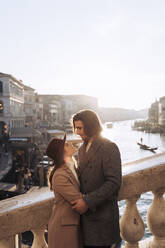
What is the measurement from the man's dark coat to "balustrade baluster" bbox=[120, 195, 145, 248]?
0.17 metres

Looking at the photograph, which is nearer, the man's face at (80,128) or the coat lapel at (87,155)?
the coat lapel at (87,155)

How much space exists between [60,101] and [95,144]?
4184 inches

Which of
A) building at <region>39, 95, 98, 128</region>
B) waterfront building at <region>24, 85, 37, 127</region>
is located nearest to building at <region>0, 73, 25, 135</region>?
waterfront building at <region>24, 85, 37, 127</region>

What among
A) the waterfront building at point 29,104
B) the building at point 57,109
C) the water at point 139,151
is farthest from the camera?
the building at point 57,109

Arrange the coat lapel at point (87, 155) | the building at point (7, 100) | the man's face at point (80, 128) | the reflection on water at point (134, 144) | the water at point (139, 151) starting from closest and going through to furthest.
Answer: the coat lapel at point (87, 155) < the man's face at point (80, 128) < the water at point (139, 151) < the building at point (7, 100) < the reflection on water at point (134, 144)

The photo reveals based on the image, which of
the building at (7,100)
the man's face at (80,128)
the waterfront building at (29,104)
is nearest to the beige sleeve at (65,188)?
the man's face at (80,128)

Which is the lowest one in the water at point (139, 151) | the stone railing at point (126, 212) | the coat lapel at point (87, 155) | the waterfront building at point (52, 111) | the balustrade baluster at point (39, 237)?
the water at point (139, 151)

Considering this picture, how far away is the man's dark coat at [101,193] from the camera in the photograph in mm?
1595

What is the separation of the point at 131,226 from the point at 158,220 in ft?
0.71

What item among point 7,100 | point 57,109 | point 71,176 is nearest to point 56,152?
point 71,176

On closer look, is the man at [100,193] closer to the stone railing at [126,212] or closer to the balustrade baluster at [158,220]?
the stone railing at [126,212]

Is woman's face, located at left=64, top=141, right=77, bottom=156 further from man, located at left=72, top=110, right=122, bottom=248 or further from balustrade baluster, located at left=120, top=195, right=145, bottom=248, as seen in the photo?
balustrade baluster, located at left=120, top=195, right=145, bottom=248

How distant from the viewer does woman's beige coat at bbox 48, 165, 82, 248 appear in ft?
5.28

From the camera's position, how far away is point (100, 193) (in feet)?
5.19
